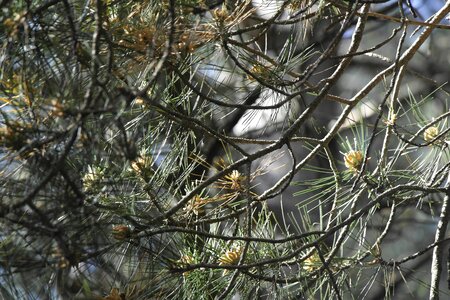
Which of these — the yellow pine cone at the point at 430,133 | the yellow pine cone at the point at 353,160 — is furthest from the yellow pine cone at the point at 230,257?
the yellow pine cone at the point at 430,133

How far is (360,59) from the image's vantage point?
3955mm

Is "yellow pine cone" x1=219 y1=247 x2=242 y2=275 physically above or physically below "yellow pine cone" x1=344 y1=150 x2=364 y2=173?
below

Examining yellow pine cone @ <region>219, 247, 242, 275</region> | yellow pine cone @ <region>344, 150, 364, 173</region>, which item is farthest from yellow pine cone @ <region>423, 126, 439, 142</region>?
yellow pine cone @ <region>219, 247, 242, 275</region>

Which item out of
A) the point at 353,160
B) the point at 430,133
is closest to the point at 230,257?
the point at 353,160

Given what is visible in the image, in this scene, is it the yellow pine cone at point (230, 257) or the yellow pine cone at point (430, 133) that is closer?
the yellow pine cone at point (230, 257)

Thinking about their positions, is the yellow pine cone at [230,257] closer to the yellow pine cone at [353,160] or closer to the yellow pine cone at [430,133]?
the yellow pine cone at [353,160]

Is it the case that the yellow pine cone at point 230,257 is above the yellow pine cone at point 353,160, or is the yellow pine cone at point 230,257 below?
below

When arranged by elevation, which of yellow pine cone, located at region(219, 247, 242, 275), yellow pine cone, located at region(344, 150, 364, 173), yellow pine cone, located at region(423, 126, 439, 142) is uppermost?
yellow pine cone, located at region(423, 126, 439, 142)

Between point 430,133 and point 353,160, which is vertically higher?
point 430,133

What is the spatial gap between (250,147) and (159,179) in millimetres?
2106

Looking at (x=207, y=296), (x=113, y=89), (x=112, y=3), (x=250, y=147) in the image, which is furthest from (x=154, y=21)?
(x=250, y=147)

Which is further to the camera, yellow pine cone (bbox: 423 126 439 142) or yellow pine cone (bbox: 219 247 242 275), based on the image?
yellow pine cone (bbox: 423 126 439 142)

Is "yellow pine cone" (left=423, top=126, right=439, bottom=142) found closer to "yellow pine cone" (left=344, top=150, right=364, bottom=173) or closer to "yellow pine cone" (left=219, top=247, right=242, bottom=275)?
"yellow pine cone" (left=344, top=150, right=364, bottom=173)

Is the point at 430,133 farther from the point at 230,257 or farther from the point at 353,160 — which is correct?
the point at 230,257
